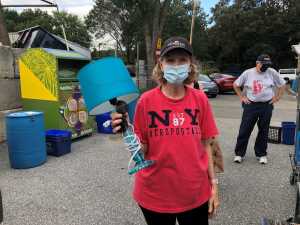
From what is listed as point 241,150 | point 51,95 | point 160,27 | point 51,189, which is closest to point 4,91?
point 51,95

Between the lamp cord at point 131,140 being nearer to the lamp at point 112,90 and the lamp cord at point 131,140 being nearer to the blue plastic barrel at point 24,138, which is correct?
the lamp at point 112,90

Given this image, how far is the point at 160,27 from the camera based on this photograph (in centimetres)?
1944

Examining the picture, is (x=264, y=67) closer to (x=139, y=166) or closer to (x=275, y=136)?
(x=275, y=136)

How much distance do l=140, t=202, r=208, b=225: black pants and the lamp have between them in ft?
1.18

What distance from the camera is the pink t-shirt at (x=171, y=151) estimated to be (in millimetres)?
2027

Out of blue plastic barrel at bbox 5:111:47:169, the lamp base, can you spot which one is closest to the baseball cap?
the lamp base

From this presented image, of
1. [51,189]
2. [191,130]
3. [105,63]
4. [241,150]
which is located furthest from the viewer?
[241,150]

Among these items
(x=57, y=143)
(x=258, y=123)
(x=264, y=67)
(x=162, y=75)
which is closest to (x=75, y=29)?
(x=57, y=143)

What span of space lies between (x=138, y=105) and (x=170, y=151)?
33 centimetres

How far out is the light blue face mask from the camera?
209 centimetres

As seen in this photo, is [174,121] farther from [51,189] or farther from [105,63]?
[51,189]

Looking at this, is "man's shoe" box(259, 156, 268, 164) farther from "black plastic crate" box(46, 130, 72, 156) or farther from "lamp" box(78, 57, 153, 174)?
"lamp" box(78, 57, 153, 174)

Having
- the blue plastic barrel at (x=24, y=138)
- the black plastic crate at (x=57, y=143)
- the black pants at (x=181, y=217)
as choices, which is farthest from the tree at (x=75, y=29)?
the black pants at (x=181, y=217)

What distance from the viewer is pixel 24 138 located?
5.98m
